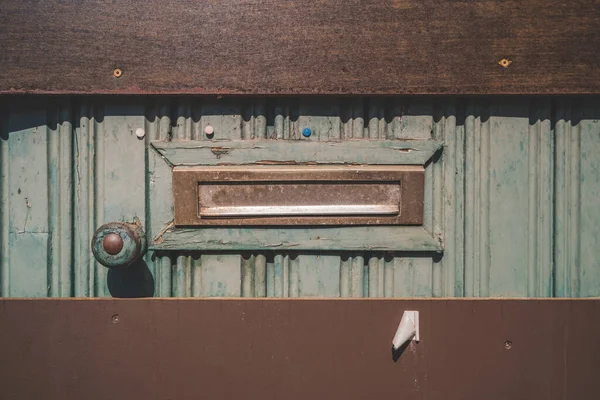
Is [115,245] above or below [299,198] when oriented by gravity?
below

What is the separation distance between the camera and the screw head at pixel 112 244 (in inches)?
87.0

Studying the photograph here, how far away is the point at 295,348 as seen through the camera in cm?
230

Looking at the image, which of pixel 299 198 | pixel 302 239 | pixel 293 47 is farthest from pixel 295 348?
pixel 293 47

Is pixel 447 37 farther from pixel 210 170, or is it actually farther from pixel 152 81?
pixel 152 81

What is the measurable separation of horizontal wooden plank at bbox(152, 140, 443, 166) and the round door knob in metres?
0.52

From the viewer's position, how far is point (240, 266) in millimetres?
2463

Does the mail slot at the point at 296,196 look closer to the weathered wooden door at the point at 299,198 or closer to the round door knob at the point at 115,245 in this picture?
the weathered wooden door at the point at 299,198

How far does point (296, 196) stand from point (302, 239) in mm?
270

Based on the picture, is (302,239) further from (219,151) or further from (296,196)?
(219,151)

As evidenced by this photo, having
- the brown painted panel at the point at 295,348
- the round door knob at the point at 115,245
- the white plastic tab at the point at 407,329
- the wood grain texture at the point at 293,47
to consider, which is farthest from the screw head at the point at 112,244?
the white plastic tab at the point at 407,329

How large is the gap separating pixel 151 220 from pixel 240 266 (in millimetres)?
632

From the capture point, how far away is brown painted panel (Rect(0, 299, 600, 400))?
7.55 feet

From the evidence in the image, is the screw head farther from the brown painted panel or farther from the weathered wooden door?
the brown painted panel

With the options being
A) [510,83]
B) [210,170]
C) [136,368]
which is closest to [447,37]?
[510,83]
